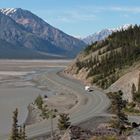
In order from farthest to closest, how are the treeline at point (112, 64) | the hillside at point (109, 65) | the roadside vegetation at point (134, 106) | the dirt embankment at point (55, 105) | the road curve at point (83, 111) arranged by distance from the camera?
the hillside at point (109, 65), the treeline at point (112, 64), the dirt embankment at point (55, 105), the roadside vegetation at point (134, 106), the road curve at point (83, 111)

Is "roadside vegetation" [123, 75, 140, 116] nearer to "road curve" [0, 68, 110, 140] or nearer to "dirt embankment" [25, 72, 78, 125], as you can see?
"road curve" [0, 68, 110, 140]

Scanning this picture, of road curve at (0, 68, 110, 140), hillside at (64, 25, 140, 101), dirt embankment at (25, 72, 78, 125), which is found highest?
hillside at (64, 25, 140, 101)

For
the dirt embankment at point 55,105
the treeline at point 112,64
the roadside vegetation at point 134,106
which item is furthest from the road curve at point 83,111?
the treeline at point 112,64

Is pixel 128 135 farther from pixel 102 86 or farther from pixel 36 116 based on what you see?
pixel 102 86

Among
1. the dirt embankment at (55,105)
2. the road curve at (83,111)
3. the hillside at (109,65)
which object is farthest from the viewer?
the hillside at (109,65)

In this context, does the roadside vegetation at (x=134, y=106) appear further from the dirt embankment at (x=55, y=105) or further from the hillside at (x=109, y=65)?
the dirt embankment at (x=55, y=105)

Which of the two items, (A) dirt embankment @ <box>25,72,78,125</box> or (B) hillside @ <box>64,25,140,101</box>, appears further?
(B) hillside @ <box>64,25,140,101</box>

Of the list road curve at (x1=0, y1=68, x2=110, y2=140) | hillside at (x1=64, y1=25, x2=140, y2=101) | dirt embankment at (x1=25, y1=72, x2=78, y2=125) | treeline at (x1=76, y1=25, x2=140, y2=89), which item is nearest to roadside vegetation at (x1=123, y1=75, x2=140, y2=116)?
road curve at (x1=0, y1=68, x2=110, y2=140)

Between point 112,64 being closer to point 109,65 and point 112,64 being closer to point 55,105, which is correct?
point 109,65

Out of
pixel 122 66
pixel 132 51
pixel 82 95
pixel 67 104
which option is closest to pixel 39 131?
pixel 67 104

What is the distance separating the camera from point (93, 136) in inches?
802

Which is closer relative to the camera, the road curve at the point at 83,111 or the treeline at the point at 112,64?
the road curve at the point at 83,111

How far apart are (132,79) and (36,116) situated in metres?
24.4

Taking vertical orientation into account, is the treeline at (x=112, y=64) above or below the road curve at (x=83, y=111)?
above
